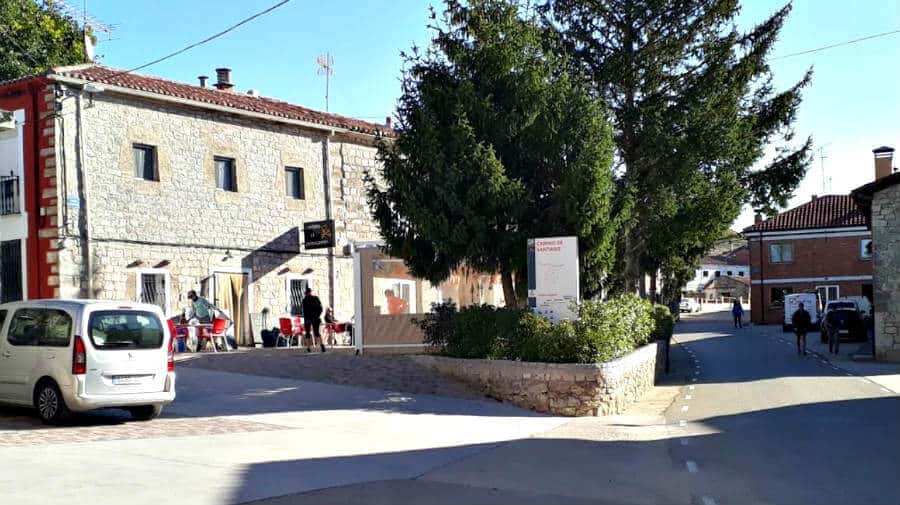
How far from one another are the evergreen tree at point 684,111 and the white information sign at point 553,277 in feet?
22.3

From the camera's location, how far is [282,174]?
27.8 metres

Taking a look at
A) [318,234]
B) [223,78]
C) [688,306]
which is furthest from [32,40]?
[688,306]

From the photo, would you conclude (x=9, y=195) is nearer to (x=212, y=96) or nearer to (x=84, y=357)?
(x=212, y=96)

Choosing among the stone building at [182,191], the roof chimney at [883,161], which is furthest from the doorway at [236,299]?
the roof chimney at [883,161]

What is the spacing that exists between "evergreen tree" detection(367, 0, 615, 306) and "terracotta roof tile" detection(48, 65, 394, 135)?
240cm

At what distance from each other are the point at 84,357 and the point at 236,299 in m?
13.9

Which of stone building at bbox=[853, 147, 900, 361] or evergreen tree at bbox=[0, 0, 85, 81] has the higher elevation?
evergreen tree at bbox=[0, 0, 85, 81]

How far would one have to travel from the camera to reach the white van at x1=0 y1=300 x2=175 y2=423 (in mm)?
12219

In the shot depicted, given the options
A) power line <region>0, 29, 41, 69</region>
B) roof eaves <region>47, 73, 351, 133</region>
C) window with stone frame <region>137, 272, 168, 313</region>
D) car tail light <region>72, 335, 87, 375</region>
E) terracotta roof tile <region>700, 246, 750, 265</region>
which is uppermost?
power line <region>0, 29, 41, 69</region>

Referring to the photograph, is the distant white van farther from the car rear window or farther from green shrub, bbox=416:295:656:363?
the car rear window

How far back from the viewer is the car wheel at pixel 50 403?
40.4 ft

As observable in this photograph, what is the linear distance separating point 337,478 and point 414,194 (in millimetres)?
9213

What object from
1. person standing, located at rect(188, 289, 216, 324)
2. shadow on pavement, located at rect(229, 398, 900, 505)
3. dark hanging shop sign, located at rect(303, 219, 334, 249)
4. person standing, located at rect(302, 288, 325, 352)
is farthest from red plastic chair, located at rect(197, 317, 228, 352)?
shadow on pavement, located at rect(229, 398, 900, 505)

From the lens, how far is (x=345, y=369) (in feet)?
59.8
